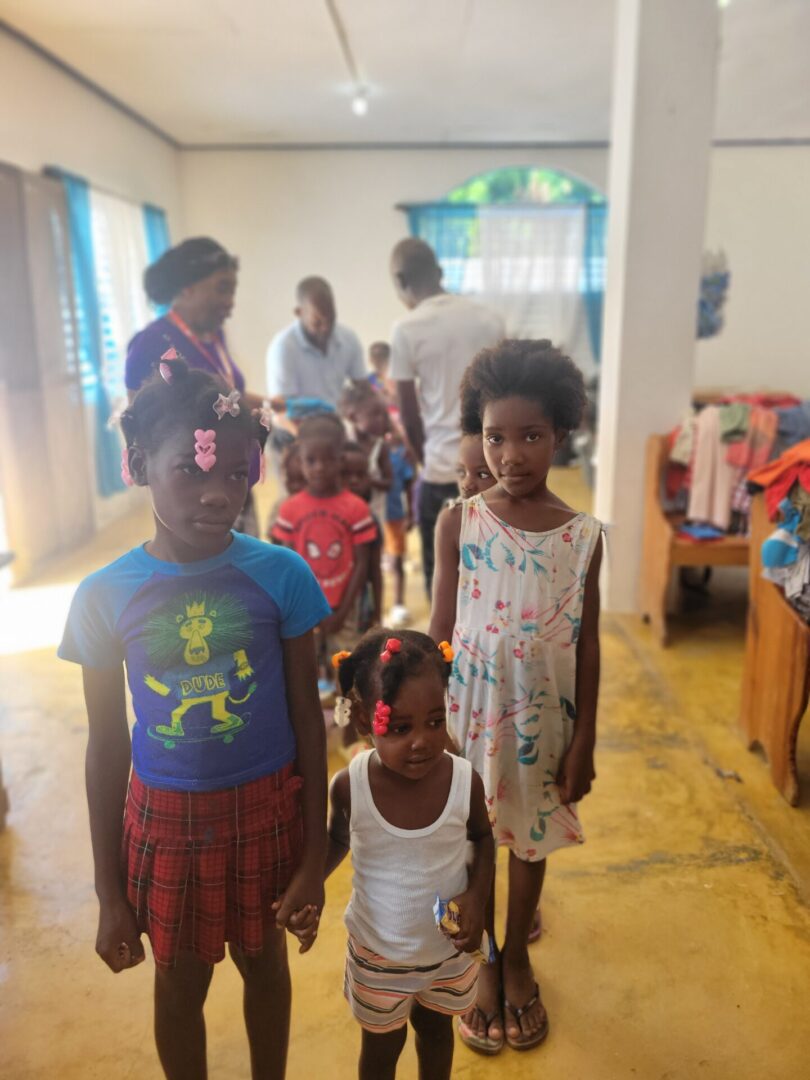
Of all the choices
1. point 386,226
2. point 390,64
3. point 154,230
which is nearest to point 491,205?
point 386,226

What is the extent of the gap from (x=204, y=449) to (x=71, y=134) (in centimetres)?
521

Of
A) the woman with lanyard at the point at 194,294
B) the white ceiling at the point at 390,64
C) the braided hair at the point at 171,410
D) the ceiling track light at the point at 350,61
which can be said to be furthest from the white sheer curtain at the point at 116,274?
the braided hair at the point at 171,410

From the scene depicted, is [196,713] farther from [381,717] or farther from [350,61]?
[350,61]

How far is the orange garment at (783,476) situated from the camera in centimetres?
214

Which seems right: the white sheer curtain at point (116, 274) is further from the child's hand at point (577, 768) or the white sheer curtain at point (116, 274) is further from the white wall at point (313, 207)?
the child's hand at point (577, 768)

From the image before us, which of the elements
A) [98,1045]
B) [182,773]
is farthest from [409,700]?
[98,1045]

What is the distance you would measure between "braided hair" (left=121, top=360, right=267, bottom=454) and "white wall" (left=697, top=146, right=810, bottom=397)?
23.6ft

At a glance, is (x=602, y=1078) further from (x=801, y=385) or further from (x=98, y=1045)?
(x=801, y=385)

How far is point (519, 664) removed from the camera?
1349 mm

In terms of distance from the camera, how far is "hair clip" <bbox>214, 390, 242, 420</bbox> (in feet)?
3.21

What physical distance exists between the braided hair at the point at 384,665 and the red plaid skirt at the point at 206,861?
16cm

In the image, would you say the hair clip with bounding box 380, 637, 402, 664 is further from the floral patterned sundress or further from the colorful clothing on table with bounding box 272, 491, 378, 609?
the colorful clothing on table with bounding box 272, 491, 378, 609

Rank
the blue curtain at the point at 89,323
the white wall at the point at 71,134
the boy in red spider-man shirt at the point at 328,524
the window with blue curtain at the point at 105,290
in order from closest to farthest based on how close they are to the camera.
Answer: the boy in red spider-man shirt at the point at 328,524, the white wall at the point at 71,134, the blue curtain at the point at 89,323, the window with blue curtain at the point at 105,290

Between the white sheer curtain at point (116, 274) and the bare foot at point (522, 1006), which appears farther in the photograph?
the white sheer curtain at point (116, 274)
